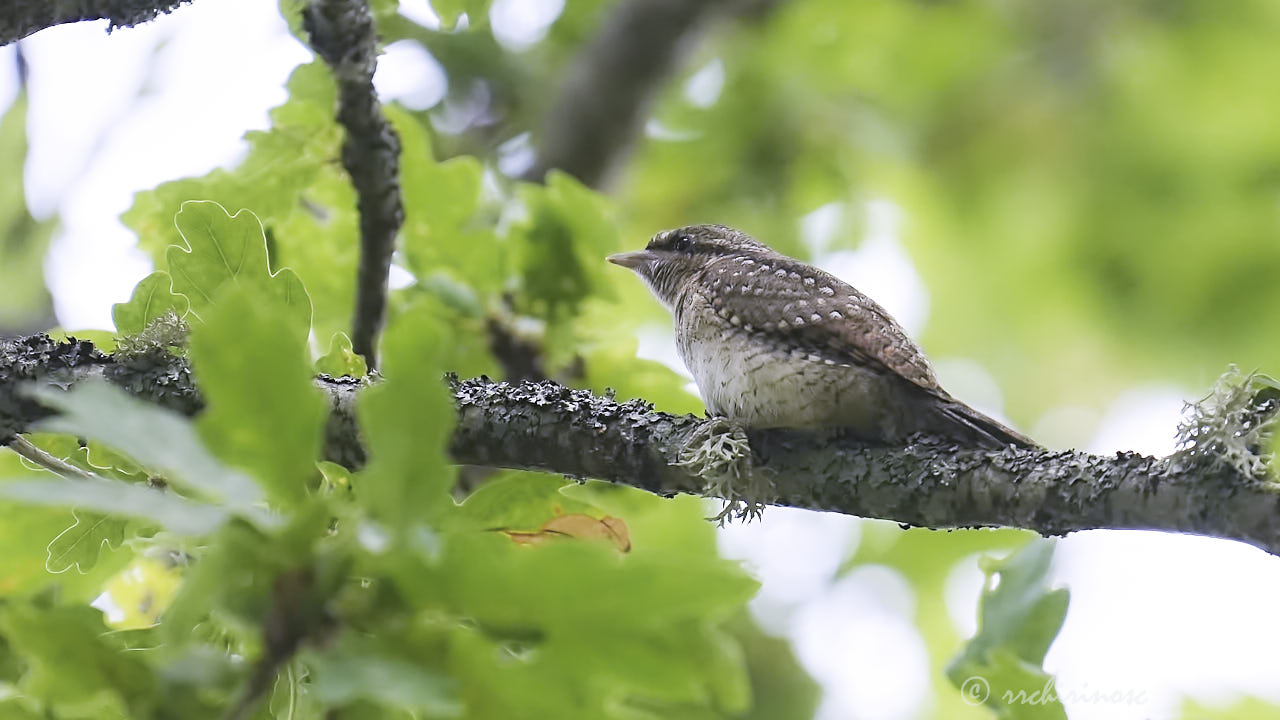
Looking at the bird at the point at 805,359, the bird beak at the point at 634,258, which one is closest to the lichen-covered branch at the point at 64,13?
the bird at the point at 805,359

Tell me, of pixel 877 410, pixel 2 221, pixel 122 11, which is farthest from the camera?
pixel 2 221

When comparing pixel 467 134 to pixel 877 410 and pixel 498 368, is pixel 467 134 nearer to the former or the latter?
pixel 498 368

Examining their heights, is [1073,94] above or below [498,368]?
above

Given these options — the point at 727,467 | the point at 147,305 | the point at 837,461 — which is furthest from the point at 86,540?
the point at 837,461

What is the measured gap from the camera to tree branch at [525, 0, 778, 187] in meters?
4.44

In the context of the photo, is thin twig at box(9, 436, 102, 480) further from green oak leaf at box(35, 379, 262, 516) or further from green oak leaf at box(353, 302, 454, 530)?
green oak leaf at box(353, 302, 454, 530)

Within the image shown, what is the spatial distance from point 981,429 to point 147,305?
59.6 inches

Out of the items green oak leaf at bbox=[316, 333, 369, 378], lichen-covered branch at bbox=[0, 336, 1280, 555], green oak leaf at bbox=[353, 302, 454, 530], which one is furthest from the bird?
green oak leaf at bbox=[353, 302, 454, 530]

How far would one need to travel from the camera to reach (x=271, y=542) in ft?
3.41

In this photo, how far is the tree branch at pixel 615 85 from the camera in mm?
4438

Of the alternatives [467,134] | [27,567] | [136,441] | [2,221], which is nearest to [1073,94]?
[467,134]

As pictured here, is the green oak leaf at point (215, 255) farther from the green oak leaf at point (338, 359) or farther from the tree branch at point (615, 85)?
the tree branch at point (615, 85)

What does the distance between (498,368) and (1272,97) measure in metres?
4.16

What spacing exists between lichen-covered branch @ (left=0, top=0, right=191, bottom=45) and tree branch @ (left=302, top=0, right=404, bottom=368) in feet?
1.28
